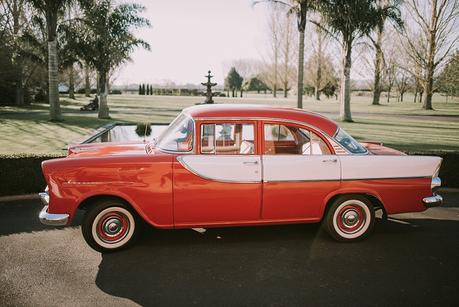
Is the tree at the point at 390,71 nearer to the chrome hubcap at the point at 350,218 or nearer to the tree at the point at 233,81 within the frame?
the chrome hubcap at the point at 350,218

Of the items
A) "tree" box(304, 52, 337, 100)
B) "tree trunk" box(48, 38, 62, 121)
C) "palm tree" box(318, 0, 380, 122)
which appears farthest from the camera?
"tree" box(304, 52, 337, 100)

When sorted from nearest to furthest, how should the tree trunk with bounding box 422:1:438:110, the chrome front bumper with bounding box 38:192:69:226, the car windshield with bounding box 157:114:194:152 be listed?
the chrome front bumper with bounding box 38:192:69:226 → the car windshield with bounding box 157:114:194:152 → the tree trunk with bounding box 422:1:438:110

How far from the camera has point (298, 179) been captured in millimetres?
4570

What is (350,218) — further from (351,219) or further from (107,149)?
(107,149)

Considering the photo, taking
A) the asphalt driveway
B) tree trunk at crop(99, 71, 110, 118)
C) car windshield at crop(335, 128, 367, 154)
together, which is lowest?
the asphalt driveway

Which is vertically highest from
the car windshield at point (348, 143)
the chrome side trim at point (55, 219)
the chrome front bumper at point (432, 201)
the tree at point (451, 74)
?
the tree at point (451, 74)

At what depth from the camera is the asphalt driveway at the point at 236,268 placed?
358 centimetres

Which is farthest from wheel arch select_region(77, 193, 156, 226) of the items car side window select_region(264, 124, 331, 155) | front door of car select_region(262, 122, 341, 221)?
car side window select_region(264, 124, 331, 155)

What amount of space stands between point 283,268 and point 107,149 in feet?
8.95

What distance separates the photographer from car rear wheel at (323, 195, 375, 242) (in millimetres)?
4800

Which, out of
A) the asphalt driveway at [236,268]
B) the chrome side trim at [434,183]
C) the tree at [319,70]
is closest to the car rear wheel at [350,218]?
the asphalt driveway at [236,268]

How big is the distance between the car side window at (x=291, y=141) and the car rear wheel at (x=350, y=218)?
729mm

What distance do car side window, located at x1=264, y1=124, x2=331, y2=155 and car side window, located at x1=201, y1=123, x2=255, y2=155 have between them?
220 mm

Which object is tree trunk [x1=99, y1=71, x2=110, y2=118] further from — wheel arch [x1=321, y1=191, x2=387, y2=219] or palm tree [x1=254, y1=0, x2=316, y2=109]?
wheel arch [x1=321, y1=191, x2=387, y2=219]
